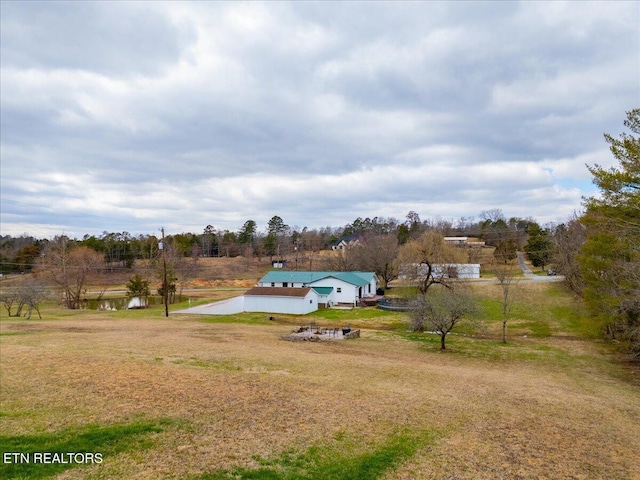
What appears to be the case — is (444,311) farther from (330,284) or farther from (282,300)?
(330,284)

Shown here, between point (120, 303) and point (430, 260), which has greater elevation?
point (430, 260)

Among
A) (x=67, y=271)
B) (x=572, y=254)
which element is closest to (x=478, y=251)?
(x=572, y=254)

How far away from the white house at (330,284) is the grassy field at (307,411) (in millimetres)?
24293

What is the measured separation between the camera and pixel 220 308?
143 feet

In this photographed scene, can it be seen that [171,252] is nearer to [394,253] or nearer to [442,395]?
[394,253]

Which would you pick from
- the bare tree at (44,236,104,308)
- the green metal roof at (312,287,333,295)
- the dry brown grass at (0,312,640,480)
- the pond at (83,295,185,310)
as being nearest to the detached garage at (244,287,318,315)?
the green metal roof at (312,287,333,295)

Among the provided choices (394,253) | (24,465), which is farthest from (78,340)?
(394,253)

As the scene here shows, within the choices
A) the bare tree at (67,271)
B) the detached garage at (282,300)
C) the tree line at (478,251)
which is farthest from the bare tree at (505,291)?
the bare tree at (67,271)

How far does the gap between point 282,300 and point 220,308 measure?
6911mm

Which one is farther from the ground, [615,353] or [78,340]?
[78,340]

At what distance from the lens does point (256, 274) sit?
92.0 metres

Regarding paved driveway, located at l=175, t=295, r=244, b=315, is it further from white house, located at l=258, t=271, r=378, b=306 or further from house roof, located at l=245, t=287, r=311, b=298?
white house, located at l=258, t=271, r=378, b=306

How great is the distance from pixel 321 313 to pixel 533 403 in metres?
31.1

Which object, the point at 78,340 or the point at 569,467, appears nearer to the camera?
the point at 569,467
